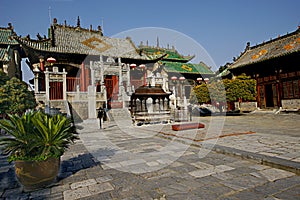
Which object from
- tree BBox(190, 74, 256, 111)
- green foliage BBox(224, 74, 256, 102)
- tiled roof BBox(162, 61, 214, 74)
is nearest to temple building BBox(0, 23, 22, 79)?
tiled roof BBox(162, 61, 214, 74)

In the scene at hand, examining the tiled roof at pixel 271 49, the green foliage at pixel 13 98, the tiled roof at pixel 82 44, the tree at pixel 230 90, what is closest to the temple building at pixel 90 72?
the tiled roof at pixel 82 44

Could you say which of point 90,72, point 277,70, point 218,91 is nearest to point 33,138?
point 218,91

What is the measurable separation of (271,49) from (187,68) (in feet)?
38.0

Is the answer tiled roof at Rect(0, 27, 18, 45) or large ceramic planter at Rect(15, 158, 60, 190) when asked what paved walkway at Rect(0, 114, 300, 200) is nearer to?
large ceramic planter at Rect(15, 158, 60, 190)

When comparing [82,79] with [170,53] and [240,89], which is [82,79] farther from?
[170,53]

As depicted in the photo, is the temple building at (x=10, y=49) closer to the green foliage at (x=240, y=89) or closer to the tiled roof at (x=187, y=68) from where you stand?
the tiled roof at (x=187, y=68)

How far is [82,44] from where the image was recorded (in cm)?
2244

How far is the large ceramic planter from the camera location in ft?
10.4

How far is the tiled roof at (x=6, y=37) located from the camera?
22811 mm

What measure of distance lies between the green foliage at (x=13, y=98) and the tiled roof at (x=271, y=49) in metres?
21.5

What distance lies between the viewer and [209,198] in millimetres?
2773

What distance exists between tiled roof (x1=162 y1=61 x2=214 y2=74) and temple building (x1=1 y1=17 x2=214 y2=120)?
175 millimetres

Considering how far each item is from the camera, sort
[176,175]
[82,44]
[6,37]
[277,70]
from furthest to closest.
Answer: [6,37] < [82,44] < [277,70] < [176,175]

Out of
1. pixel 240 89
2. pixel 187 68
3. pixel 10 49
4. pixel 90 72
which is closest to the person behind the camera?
pixel 240 89
